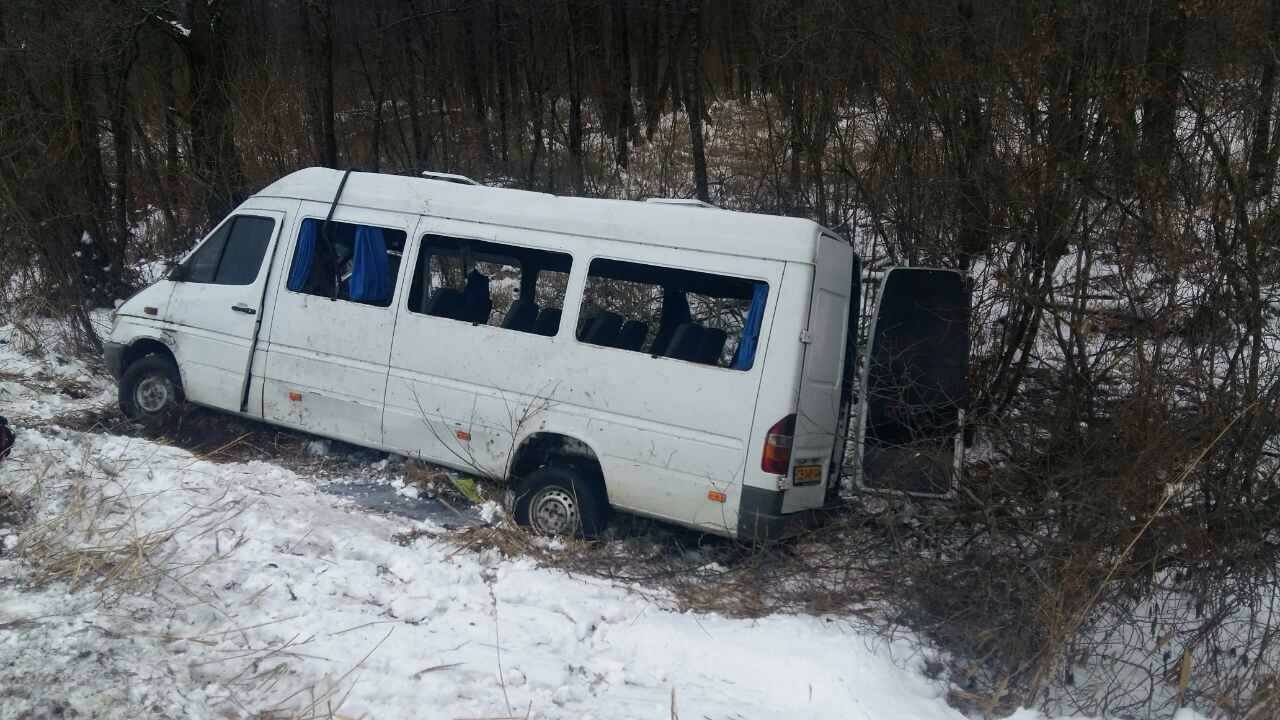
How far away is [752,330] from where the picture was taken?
609 cm

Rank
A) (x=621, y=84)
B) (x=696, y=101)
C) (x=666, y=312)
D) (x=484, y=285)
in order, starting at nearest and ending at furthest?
(x=666, y=312), (x=484, y=285), (x=696, y=101), (x=621, y=84)

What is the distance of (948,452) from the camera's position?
21.5 feet

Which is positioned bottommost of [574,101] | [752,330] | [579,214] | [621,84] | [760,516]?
[760,516]

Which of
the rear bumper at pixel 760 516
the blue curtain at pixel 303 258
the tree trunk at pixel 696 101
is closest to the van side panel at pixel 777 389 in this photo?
the rear bumper at pixel 760 516

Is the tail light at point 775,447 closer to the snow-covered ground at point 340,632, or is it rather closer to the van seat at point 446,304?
the snow-covered ground at point 340,632

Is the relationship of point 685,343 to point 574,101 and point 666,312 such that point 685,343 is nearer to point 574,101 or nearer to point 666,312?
point 666,312

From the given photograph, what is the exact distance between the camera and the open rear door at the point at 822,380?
606cm

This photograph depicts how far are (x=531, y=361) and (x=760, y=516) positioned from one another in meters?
1.92

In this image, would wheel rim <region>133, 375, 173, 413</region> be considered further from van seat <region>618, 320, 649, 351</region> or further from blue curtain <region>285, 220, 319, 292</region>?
van seat <region>618, 320, 649, 351</region>

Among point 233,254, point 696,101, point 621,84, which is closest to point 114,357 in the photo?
point 233,254

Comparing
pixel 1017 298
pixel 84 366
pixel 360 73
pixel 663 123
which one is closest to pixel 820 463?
pixel 1017 298

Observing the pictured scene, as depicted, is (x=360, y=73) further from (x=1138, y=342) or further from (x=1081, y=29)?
(x=1138, y=342)

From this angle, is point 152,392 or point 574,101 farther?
point 574,101

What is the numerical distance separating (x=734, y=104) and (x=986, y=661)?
12.3m
